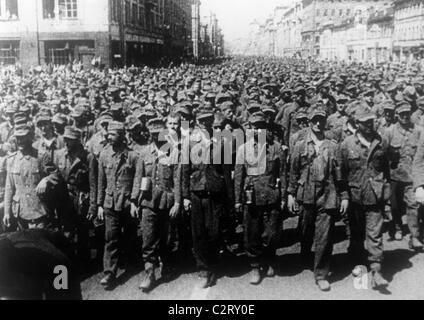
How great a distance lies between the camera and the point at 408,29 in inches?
2056

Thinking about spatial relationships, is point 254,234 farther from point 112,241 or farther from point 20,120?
point 20,120

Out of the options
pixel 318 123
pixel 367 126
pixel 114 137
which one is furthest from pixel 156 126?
pixel 367 126

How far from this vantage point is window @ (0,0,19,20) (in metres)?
31.4

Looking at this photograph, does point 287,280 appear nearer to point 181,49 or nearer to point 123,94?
point 123,94

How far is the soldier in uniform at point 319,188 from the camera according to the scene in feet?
19.3

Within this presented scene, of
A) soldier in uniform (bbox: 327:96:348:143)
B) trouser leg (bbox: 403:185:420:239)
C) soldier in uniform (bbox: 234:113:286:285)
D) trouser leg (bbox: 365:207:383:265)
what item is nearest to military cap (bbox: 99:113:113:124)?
soldier in uniform (bbox: 234:113:286:285)

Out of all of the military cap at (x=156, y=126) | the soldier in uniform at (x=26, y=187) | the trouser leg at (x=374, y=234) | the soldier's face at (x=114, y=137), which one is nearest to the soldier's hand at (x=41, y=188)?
the soldier in uniform at (x=26, y=187)

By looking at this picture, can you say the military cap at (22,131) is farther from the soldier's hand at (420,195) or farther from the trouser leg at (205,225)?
the soldier's hand at (420,195)

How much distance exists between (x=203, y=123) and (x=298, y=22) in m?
106

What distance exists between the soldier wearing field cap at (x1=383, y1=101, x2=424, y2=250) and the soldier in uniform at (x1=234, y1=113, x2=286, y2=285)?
207 centimetres

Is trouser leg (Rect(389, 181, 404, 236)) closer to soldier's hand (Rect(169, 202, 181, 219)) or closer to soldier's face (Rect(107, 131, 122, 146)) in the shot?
soldier's hand (Rect(169, 202, 181, 219))

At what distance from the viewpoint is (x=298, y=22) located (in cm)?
10700

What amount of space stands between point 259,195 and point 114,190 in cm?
177

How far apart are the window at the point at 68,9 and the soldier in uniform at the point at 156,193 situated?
28189 mm
